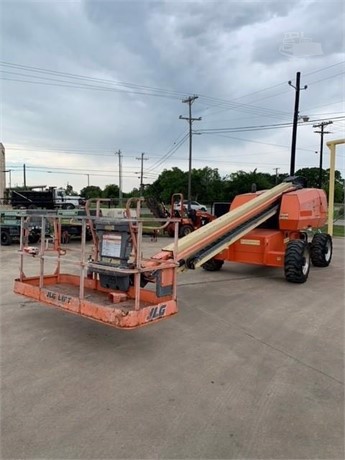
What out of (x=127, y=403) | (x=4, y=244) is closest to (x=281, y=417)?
(x=127, y=403)

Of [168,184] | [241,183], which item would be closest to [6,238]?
[241,183]

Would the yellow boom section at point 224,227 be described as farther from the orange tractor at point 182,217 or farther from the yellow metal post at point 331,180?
the orange tractor at point 182,217

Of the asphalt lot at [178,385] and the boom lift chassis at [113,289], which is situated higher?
the boom lift chassis at [113,289]

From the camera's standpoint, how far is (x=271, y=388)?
372 centimetres

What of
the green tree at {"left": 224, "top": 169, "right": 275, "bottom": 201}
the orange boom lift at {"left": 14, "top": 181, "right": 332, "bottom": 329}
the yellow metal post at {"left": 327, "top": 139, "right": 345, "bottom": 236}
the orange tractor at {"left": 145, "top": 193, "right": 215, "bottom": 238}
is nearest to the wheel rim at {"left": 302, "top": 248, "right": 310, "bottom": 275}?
the orange boom lift at {"left": 14, "top": 181, "right": 332, "bottom": 329}

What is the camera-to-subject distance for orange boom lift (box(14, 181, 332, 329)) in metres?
4.43

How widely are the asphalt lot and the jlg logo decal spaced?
45 centimetres

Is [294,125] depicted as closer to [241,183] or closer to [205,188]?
[241,183]

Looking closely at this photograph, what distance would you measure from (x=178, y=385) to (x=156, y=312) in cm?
86

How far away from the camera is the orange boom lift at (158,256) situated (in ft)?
14.5

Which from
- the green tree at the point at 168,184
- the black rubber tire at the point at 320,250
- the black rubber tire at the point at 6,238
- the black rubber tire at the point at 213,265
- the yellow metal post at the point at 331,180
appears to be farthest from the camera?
the green tree at the point at 168,184

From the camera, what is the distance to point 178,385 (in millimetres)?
3730

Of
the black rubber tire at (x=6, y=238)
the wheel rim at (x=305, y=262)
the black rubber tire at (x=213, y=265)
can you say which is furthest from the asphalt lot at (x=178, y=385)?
the black rubber tire at (x=6, y=238)

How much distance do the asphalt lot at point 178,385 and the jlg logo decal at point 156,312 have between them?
455mm
